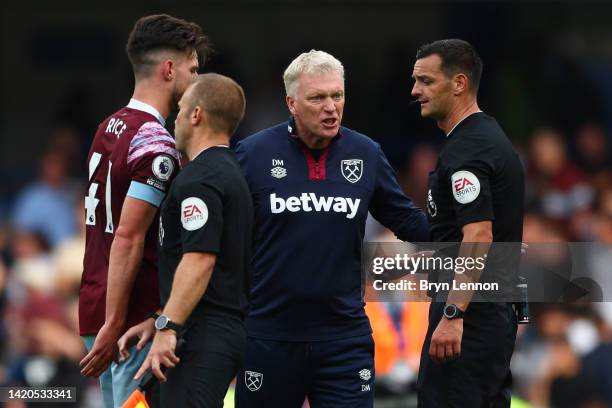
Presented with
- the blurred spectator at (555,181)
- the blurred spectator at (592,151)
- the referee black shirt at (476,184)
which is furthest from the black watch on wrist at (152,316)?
the blurred spectator at (592,151)

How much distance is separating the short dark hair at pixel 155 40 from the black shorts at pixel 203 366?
124 cm

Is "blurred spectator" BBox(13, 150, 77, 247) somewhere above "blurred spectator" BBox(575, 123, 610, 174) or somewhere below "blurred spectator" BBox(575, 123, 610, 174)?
below

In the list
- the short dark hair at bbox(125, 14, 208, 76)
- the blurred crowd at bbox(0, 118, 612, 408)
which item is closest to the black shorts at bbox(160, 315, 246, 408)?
the short dark hair at bbox(125, 14, 208, 76)

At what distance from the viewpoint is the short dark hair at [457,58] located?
5727 millimetres

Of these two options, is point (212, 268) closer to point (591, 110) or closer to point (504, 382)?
point (504, 382)

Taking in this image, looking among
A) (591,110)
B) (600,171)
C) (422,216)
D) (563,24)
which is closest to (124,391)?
(422,216)

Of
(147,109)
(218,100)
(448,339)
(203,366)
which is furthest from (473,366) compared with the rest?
(147,109)

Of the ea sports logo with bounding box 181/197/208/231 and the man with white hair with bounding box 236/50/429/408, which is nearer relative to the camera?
the ea sports logo with bounding box 181/197/208/231

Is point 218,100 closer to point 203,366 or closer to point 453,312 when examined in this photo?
point 203,366

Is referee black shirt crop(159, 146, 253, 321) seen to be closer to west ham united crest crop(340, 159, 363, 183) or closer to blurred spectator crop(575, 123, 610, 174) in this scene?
west ham united crest crop(340, 159, 363, 183)

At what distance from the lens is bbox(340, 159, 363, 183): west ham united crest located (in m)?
5.84

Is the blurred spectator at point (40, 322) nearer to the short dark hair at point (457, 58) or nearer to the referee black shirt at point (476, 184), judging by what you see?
the referee black shirt at point (476, 184)

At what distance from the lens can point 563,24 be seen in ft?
48.9

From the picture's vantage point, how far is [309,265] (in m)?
5.74
